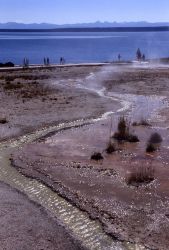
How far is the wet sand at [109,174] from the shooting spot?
431 inches

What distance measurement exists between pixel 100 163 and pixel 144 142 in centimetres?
351

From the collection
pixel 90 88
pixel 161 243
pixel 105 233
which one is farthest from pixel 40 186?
pixel 90 88

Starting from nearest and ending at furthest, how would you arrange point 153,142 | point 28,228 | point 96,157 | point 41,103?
point 28,228 < point 96,157 < point 153,142 < point 41,103

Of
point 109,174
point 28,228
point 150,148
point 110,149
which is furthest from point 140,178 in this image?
point 28,228

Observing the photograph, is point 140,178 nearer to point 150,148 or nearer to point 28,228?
point 150,148

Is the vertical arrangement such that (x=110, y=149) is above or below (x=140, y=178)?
below

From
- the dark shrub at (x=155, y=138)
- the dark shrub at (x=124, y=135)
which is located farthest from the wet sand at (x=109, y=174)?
the dark shrub at (x=124, y=135)

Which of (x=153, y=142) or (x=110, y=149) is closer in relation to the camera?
(x=110, y=149)

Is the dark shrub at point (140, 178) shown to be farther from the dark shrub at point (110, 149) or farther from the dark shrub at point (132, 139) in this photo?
the dark shrub at point (132, 139)

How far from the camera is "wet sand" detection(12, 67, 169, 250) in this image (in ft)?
35.9

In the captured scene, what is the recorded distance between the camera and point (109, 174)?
1471 centimetres

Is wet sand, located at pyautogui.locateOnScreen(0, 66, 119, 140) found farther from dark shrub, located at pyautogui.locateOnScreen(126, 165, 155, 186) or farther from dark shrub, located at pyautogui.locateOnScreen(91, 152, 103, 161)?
dark shrub, located at pyautogui.locateOnScreen(126, 165, 155, 186)

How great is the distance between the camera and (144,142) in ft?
62.5

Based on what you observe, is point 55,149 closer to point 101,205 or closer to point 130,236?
point 101,205
